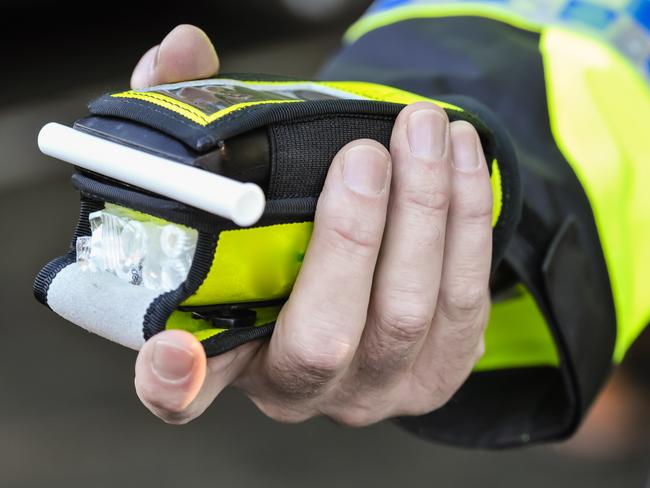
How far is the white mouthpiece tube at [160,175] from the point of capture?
543mm

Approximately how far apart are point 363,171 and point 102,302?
0.20m

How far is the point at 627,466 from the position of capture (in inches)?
78.8

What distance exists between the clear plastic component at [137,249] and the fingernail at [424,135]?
175mm

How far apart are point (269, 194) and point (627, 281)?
51 cm

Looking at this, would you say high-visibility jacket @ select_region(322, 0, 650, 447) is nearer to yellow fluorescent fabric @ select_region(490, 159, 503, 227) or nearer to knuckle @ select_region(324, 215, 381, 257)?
yellow fluorescent fabric @ select_region(490, 159, 503, 227)

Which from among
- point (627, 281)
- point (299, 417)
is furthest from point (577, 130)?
point (299, 417)

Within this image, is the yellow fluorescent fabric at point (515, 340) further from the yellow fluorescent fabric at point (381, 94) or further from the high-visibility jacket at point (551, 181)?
the yellow fluorescent fabric at point (381, 94)

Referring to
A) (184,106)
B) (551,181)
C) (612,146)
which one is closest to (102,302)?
(184,106)

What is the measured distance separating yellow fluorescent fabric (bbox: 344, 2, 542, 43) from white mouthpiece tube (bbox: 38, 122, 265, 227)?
0.53 m

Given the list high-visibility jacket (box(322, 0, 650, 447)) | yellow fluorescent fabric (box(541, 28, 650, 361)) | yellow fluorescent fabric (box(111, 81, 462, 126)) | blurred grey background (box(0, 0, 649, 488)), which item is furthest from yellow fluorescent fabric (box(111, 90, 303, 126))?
blurred grey background (box(0, 0, 649, 488))

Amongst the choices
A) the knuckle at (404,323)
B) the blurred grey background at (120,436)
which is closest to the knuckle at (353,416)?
the knuckle at (404,323)

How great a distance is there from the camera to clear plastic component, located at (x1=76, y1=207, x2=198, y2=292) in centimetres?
63

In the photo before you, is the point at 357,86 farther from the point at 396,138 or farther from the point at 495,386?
the point at 495,386

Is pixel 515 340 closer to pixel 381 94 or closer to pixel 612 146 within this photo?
pixel 612 146
